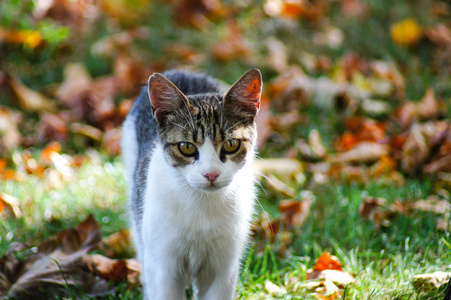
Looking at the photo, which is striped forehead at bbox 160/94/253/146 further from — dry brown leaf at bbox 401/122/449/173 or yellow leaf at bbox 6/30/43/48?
yellow leaf at bbox 6/30/43/48

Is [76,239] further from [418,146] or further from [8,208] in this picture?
[418,146]

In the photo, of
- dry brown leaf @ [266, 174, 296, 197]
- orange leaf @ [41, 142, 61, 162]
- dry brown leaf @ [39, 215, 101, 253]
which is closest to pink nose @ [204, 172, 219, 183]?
dry brown leaf @ [39, 215, 101, 253]

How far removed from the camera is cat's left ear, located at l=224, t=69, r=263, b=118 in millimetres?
2057

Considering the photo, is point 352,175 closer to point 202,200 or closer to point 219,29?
point 202,200

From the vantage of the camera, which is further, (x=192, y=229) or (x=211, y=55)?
(x=211, y=55)

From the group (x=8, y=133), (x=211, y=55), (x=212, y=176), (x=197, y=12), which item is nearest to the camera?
(x=212, y=176)

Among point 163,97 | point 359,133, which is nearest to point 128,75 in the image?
point 359,133

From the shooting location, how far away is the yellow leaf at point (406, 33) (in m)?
4.60

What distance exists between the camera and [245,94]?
2.10m

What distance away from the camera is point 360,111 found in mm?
3932

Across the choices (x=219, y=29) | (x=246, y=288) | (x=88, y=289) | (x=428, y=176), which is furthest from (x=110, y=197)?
(x=219, y=29)

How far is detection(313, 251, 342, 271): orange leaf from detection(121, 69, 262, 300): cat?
0.40 metres

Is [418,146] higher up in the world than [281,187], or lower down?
higher up

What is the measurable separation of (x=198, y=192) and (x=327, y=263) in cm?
76
